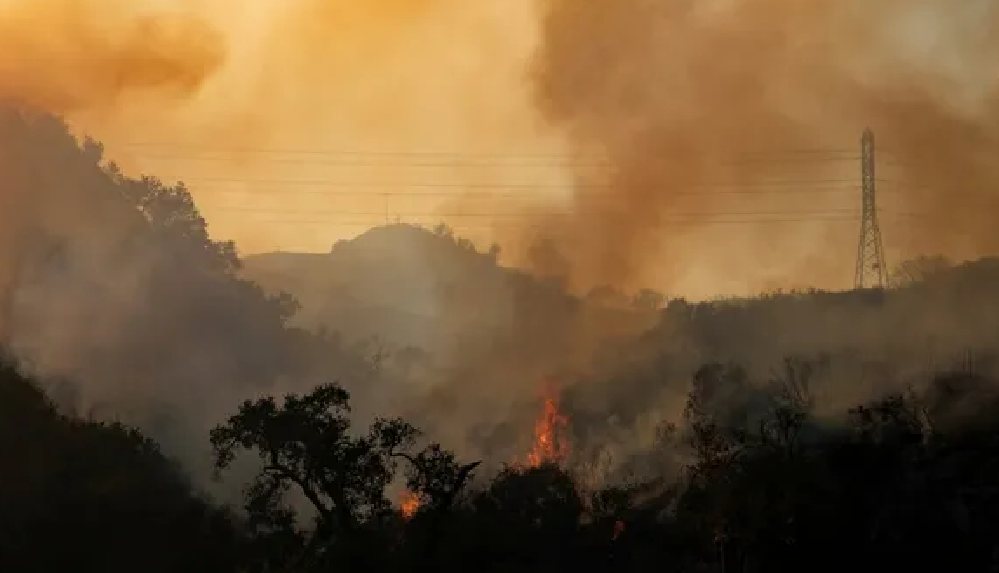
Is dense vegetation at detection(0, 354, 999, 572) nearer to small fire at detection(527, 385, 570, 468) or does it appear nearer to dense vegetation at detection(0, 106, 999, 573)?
dense vegetation at detection(0, 106, 999, 573)

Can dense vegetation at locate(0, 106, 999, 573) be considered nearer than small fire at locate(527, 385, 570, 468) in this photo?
Yes

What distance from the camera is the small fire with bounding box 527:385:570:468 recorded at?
419ft

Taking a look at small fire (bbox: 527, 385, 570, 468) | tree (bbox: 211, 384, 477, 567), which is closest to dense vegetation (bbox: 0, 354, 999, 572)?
tree (bbox: 211, 384, 477, 567)

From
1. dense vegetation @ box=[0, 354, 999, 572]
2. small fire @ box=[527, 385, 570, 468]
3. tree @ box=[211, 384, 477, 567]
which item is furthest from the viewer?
small fire @ box=[527, 385, 570, 468]

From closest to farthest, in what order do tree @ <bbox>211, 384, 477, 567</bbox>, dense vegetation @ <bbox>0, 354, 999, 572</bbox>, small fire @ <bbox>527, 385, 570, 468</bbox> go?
tree @ <bbox>211, 384, 477, 567</bbox>, dense vegetation @ <bbox>0, 354, 999, 572</bbox>, small fire @ <bbox>527, 385, 570, 468</bbox>

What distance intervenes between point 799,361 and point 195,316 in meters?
66.5

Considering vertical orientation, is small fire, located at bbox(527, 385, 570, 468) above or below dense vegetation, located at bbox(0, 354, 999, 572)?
above

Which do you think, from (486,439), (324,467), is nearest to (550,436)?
(486,439)

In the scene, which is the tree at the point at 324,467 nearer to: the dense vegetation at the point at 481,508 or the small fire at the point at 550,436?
the dense vegetation at the point at 481,508

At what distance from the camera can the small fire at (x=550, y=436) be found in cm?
12767

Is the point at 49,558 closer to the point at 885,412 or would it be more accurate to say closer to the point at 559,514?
the point at 559,514

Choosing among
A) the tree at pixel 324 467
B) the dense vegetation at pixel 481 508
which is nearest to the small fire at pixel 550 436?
the dense vegetation at pixel 481 508

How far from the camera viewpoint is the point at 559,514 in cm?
8012

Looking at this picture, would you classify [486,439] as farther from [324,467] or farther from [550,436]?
[324,467]
